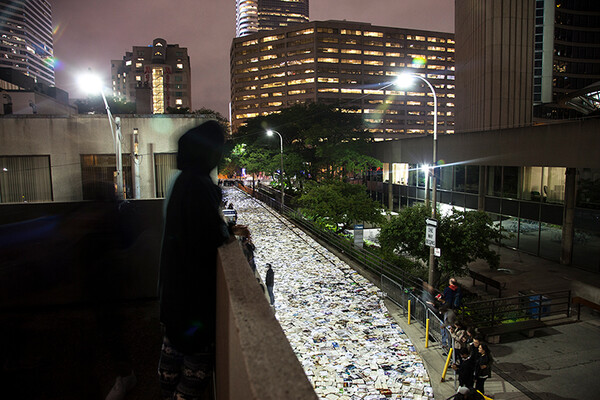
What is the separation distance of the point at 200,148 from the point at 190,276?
873mm

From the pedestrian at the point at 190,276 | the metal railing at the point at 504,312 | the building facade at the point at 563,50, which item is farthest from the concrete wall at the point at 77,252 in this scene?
the building facade at the point at 563,50

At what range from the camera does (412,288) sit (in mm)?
13250

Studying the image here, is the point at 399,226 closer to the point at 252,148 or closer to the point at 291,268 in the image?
the point at 291,268

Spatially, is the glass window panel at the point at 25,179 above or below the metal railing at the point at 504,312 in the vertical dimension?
above

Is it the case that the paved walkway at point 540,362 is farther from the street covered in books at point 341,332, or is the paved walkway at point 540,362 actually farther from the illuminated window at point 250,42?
the illuminated window at point 250,42

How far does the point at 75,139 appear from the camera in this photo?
20.6 meters

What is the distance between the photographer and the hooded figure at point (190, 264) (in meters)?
2.47

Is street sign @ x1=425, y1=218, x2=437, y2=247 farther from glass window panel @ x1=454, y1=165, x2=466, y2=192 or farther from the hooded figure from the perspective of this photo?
glass window panel @ x1=454, y1=165, x2=466, y2=192

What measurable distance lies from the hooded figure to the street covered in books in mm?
6078

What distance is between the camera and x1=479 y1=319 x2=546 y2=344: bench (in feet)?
40.5

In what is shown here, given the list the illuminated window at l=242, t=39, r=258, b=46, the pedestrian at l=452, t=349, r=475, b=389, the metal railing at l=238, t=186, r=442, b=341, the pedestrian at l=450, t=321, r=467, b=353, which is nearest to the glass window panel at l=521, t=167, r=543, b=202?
the metal railing at l=238, t=186, r=442, b=341

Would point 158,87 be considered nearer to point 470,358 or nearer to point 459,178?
point 459,178

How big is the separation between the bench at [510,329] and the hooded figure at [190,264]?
38.7 ft

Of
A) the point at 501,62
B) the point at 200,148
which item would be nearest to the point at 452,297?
the point at 200,148
